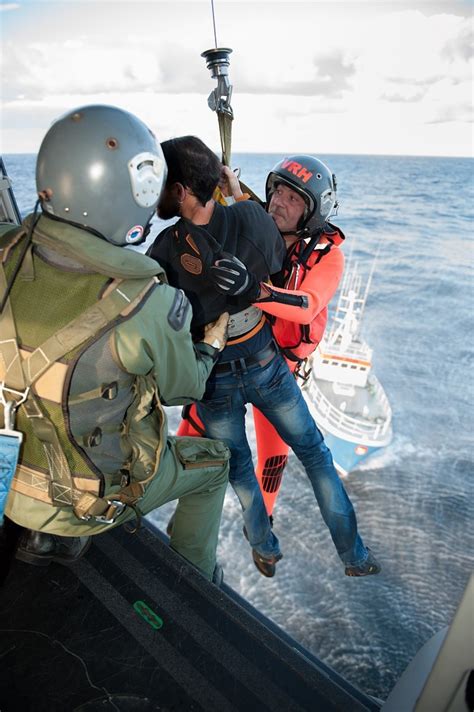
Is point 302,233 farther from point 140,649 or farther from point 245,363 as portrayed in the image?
point 140,649

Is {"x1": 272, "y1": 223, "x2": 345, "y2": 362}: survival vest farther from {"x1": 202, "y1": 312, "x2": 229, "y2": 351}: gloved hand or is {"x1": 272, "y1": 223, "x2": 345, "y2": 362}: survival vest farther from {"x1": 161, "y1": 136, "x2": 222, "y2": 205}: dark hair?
{"x1": 161, "y1": 136, "x2": 222, "y2": 205}: dark hair

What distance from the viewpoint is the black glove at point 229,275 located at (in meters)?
2.06

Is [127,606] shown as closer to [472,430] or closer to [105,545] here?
[105,545]

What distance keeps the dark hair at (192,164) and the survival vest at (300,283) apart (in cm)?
102

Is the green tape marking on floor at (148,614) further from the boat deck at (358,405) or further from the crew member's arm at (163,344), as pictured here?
the boat deck at (358,405)

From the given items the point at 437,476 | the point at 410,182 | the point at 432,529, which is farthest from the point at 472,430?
the point at 410,182

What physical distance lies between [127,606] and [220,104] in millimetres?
2711

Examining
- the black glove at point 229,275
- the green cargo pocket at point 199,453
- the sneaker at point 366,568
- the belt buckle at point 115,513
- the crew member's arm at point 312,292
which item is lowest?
the sneaker at point 366,568

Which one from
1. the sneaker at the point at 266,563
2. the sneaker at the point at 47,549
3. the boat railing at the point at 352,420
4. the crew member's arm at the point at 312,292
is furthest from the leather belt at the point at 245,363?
the boat railing at the point at 352,420

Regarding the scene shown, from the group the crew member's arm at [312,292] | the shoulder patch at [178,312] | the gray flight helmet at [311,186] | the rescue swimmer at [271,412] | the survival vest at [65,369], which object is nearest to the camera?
the survival vest at [65,369]

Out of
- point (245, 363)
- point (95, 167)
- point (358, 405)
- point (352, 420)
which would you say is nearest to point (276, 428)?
point (245, 363)

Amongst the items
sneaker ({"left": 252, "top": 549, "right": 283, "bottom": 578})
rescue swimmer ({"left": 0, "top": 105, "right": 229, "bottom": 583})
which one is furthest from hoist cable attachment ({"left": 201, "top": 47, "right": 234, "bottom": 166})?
sneaker ({"left": 252, "top": 549, "right": 283, "bottom": 578})

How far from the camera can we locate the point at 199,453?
8.01ft

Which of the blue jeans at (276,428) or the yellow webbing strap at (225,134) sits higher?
the yellow webbing strap at (225,134)
